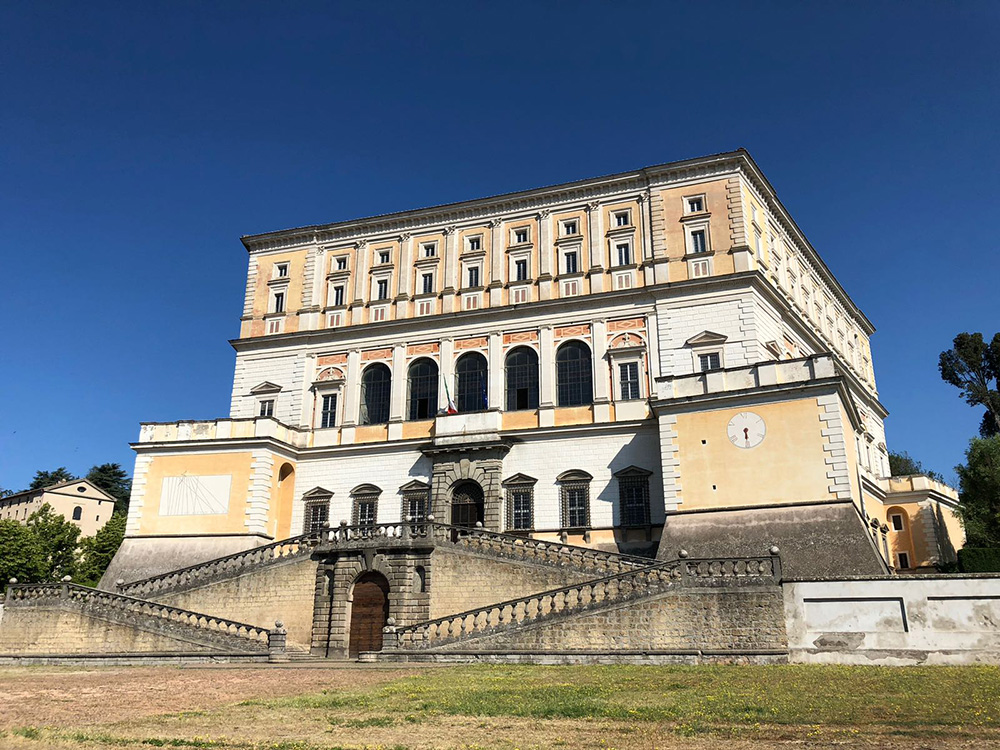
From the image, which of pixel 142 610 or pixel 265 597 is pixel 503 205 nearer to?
pixel 265 597

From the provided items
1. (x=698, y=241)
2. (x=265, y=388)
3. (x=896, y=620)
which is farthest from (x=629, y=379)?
(x=265, y=388)

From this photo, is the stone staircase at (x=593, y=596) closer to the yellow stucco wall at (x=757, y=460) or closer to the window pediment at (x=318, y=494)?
the yellow stucco wall at (x=757, y=460)

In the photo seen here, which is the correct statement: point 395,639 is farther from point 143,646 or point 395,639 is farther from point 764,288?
point 764,288

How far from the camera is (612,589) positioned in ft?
70.6

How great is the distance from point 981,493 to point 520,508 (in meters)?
21.1

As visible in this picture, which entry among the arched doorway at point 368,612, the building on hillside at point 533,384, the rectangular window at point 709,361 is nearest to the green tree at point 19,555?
the building on hillside at point 533,384

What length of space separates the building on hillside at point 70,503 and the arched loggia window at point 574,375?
51415mm

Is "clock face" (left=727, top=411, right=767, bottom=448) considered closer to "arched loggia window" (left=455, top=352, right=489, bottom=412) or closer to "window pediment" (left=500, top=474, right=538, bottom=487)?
"window pediment" (left=500, top=474, right=538, bottom=487)

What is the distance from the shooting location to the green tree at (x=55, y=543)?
45.8 m

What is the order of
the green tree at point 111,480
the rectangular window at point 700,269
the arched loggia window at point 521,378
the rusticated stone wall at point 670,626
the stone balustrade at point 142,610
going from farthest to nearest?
the green tree at point 111,480 < the arched loggia window at point 521,378 < the rectangular window at point 700,269 < the stone balustrade at point 142,610 < the rusticated stone wall at point 670,626

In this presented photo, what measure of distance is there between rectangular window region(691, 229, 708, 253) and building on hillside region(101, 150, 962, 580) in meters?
0.08

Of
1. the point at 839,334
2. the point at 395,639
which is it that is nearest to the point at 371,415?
the point at 395,639

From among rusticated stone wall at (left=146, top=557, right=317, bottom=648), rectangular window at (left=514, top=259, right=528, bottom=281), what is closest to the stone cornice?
rectangular window at (left=514, top=259, right=528, bottom=281)

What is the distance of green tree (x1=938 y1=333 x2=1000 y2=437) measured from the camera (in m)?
52.3
